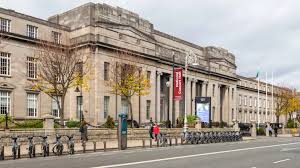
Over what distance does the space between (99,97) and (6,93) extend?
10.5 m

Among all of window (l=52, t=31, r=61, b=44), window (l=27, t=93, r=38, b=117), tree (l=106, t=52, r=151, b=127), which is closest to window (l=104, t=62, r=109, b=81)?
tree (l=106, t=52, r=151, b=127)

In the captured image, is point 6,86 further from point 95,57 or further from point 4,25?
point 95,57

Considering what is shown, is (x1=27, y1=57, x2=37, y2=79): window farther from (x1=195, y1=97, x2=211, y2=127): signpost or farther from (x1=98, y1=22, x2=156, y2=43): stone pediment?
(x1=195, y1=97, x2=211, y2=127): signpost

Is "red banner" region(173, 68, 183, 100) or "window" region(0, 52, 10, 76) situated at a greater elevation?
"window" region(0, 52, 10, 76)

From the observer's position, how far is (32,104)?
1809 inches

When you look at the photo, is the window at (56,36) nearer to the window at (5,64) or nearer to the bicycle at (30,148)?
the window at (5,64)

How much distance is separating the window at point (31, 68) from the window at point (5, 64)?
258 cm

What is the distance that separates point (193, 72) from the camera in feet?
232

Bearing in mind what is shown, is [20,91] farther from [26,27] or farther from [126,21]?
[126,21]

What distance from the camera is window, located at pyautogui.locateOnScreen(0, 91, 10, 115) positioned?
42.5 meters

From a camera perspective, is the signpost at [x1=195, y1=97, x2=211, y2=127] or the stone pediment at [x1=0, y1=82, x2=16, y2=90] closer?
the stone pediment at [x1=0, y1=82, x2=16, y2=90]

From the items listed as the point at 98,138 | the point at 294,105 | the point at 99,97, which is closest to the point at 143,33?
the point at 99,97

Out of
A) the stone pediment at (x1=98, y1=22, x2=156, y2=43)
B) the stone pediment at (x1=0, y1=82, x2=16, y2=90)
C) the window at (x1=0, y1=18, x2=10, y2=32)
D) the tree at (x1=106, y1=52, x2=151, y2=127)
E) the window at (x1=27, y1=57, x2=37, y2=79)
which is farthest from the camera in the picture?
the stone pediment at (x1=98, y1=22, x2=156, y2=43)

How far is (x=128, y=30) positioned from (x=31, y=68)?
14.9 metres
